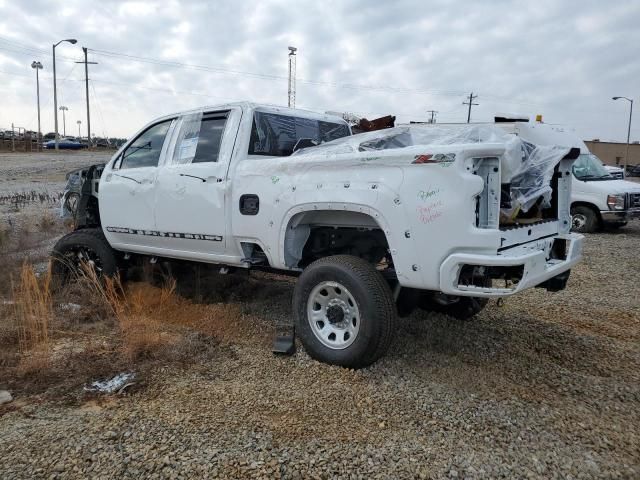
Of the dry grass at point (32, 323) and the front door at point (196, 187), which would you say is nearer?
the dry grass at point (32, 323)

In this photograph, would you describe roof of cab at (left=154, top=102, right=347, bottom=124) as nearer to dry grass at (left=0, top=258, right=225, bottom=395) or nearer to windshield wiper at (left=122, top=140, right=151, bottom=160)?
windshield wiper at (left=122, top=140, right=151, bottom=160)

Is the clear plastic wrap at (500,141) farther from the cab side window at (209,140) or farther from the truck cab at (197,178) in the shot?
the cab side window at (209,140)

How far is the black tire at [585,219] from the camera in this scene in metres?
11.8

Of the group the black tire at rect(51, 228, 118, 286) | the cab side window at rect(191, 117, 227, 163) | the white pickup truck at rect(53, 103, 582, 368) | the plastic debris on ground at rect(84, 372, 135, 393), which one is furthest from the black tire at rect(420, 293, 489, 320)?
the black tire at rect(51, 228, 118, 286)

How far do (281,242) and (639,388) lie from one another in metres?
2.77

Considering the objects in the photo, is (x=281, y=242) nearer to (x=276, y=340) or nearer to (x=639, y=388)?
(x=276, y=340)

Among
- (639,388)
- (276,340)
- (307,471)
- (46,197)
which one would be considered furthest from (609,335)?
(46,197)

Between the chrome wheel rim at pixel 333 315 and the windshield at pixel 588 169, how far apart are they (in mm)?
9923

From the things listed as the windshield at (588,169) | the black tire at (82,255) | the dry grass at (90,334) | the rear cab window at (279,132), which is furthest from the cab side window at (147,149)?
the windshield at (588,169)

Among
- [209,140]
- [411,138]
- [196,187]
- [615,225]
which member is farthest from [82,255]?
[615,225]

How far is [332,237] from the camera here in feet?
15.0

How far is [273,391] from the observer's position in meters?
3.61

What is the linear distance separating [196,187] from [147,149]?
110 cm

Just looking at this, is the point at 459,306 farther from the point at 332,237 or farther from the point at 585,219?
the point at 585,219
